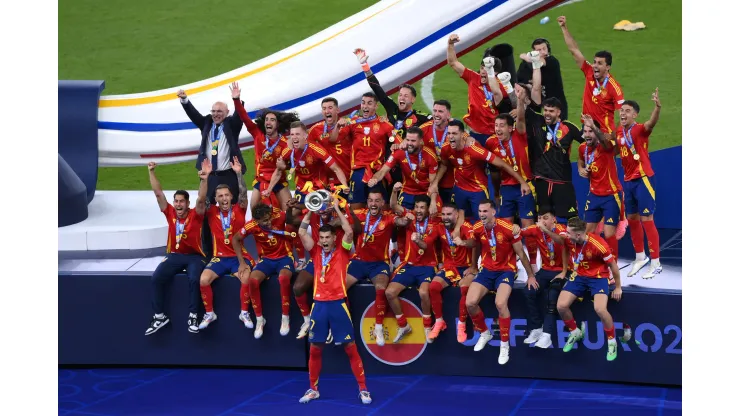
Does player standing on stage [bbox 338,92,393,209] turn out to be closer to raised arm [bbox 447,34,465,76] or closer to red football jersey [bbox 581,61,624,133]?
raised arm [bbox 447,34,465,76]

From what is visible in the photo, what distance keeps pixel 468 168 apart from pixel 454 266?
879mm

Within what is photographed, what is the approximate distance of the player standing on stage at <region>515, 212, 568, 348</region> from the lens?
866 centimetres

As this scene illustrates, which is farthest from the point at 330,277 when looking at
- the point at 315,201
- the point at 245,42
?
the point at 245,42

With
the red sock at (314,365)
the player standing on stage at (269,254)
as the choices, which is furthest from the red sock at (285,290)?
the red sock at (314,365)

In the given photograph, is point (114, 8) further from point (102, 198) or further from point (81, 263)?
point (81, 263)

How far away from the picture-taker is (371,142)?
9398 millimetres

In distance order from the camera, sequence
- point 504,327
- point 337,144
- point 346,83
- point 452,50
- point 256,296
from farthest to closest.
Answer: point 346,83, point 452,50, point 337,144, point 256,296, point 504,327

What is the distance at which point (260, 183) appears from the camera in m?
9.68

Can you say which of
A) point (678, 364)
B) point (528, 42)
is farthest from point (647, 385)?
point (528, 42)

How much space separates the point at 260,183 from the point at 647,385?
3.96 metres

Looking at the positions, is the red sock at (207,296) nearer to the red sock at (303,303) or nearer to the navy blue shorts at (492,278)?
the red sock at (303,303)

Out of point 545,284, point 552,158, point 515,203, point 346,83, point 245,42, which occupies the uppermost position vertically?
point 245,42

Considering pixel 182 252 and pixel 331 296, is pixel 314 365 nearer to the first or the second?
pixel 331 296

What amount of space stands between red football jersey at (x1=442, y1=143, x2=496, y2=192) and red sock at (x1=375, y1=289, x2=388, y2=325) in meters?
1.20
